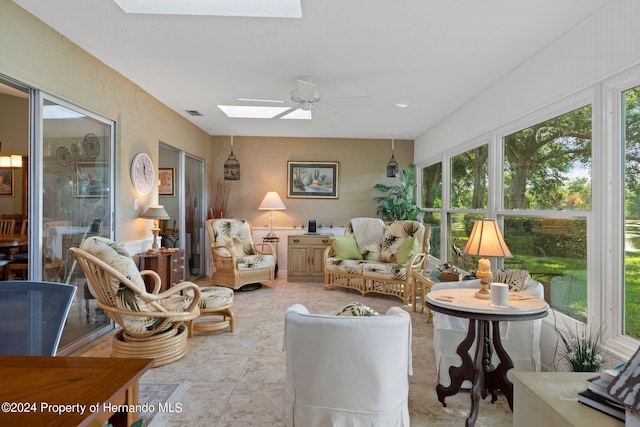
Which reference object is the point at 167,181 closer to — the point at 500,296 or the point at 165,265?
the point at 165,265

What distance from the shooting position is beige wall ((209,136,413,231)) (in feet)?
21.1

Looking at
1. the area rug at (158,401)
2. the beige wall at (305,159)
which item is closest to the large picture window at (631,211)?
the area rug at (158,401)

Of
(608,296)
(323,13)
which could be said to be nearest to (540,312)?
(608,296)

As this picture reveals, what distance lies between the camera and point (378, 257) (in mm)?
5227

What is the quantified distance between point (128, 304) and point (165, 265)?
4.53 ft

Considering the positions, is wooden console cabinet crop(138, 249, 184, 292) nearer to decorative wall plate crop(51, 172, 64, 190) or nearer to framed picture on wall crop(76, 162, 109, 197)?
framed picture on wall crop(76, 162, 109, 197)

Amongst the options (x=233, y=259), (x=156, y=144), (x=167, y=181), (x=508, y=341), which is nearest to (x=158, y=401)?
(x=508, y=341)

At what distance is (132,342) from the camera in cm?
266

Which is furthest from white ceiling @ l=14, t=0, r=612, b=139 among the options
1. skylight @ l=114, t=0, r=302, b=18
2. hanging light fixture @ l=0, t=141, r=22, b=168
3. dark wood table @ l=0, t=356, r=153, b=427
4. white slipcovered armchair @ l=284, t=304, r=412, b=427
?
dark wood table @ l=0, t=356, r=153, b=427

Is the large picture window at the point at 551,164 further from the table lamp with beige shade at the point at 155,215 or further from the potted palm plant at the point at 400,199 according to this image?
the table lamp with beige shade at the point at 155,215

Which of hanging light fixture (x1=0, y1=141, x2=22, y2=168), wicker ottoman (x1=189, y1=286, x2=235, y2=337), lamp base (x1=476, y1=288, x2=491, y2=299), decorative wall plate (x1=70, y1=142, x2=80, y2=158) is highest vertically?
decorative wall plate (x1=70, y1=142, x2=80, y2=158)

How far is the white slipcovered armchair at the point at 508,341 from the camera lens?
2.31 metres

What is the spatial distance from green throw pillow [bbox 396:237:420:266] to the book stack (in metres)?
3.44

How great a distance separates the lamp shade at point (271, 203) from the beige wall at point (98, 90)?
163 centimetres
